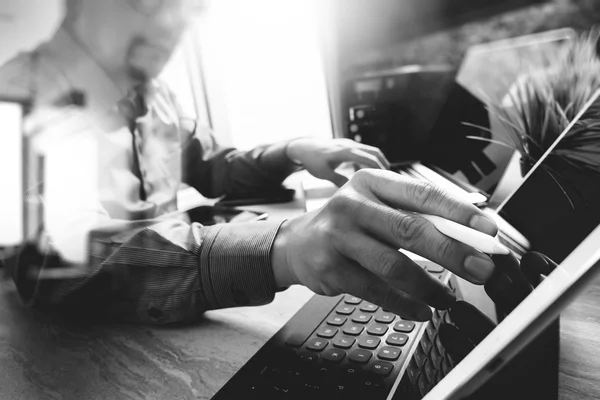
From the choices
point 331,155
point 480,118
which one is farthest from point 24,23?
point 480,118

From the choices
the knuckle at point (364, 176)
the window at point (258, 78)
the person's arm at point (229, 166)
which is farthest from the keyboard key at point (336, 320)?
the window at point (258, 78)

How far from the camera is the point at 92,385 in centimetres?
27

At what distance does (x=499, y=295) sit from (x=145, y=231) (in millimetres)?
276

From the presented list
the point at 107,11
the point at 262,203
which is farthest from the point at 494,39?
the point at 107,11

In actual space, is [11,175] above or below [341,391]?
above

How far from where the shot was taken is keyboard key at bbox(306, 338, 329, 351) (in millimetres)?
264

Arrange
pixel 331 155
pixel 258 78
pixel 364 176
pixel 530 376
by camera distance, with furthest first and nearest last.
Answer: pixel 258 78 < pixel 331 155 < pixel 364 176 < pixel 530 376

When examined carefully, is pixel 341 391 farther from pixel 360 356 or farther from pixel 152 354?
pixel 152 354

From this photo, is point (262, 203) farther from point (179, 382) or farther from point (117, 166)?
point (179, 382)

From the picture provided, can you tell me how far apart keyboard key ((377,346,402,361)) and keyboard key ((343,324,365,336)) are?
27mm

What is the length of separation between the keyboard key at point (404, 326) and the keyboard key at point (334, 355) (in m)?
0.05

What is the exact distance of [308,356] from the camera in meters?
0.26

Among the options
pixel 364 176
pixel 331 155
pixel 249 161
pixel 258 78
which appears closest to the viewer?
pixel 364 176

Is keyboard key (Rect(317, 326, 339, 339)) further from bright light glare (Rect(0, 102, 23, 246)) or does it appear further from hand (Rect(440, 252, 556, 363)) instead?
bright light glare (Rect(0, 102, 23, 246))
